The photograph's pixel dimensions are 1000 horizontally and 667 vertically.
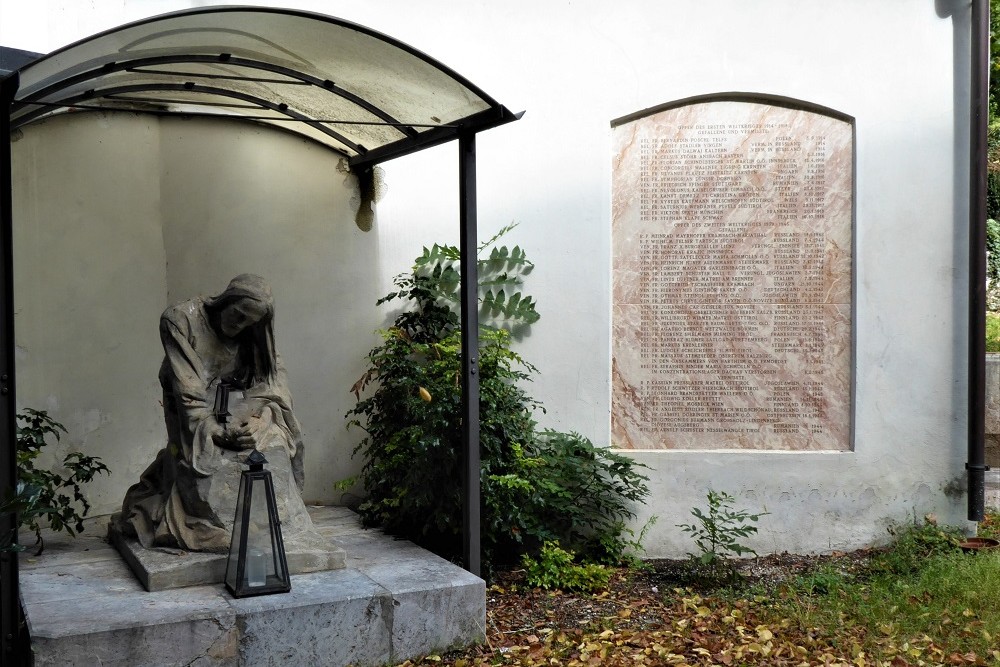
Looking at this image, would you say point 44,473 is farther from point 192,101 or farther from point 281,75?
point 281,75

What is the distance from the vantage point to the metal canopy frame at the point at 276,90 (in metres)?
4.08

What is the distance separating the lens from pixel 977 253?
20.8ft

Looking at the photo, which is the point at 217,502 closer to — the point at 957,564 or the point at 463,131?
the point at 463,131

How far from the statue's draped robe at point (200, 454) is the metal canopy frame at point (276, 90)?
0.94 metres

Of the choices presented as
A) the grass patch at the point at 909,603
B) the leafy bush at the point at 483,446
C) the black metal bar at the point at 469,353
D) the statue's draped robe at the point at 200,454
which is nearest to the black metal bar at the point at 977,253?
the grass patch at the point at 909,603

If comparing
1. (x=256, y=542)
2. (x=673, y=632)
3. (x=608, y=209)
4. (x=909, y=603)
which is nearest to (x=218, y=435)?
(x=256, y=542)

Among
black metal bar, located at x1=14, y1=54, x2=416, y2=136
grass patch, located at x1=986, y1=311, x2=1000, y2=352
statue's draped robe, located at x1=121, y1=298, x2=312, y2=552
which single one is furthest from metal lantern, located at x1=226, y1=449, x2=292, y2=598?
grass patch, located at x1=986, y1=311, x2=1000, y2=352

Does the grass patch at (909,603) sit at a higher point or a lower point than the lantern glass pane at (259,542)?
lower

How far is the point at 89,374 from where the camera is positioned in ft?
20.8

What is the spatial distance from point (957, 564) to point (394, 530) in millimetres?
3379

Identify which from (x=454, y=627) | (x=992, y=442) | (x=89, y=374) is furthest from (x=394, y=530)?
(x=992, y=442)

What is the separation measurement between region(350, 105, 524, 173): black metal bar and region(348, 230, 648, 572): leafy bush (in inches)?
27.0

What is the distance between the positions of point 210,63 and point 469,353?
2.02 meters

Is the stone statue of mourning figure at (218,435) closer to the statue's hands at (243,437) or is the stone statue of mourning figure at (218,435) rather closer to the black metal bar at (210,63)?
the statue's hands at (243,437)
